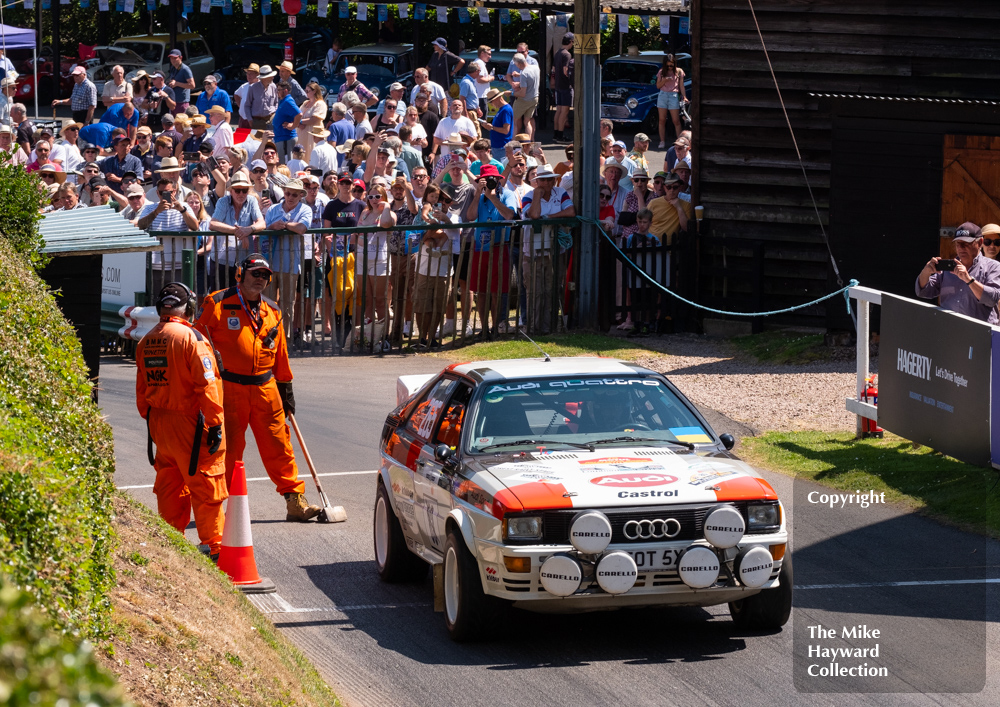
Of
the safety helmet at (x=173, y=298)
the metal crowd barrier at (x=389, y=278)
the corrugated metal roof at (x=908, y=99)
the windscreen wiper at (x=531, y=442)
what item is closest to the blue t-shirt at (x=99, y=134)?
the metal crowd barrier at (x=389, y=278)

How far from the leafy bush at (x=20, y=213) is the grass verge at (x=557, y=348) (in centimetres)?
804

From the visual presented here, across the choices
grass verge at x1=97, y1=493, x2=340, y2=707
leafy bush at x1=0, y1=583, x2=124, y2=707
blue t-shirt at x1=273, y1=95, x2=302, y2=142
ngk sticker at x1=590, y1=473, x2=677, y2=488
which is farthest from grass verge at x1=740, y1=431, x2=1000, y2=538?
blue t-shirt at x1=273, y1=95, x2=302, y2=142

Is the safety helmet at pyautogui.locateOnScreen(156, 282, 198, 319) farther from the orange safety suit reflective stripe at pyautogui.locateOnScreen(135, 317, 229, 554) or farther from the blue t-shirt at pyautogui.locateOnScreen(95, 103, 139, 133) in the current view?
the blue t-shirt at pyautogui.locateOnScreen(95, 103, 139, 133)

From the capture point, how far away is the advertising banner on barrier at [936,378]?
1086 cm

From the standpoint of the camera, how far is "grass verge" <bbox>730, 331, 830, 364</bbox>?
16625 millimetres

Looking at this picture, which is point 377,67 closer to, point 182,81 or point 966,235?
point 182,81

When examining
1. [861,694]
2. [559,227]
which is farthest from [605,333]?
[861,694]

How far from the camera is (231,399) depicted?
1016cm

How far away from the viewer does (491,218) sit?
733 inches

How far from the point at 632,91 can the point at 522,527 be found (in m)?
28.3

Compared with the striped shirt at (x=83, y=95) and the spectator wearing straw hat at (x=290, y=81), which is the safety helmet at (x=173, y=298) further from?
the striped shirt at (x=83, y=95)

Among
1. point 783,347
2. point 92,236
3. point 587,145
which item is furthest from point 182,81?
point 92,236

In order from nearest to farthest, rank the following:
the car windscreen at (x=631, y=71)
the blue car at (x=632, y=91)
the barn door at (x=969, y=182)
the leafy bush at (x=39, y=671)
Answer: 1. the leafy bush at (x=39, y=671)
2. the barn door at (x=969, y=182)
3. the blue car at (x=632, y=91)
4. the car windscreen at (x=631, y=71)

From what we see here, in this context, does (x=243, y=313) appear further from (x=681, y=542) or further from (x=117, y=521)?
(x=681, y=542)
